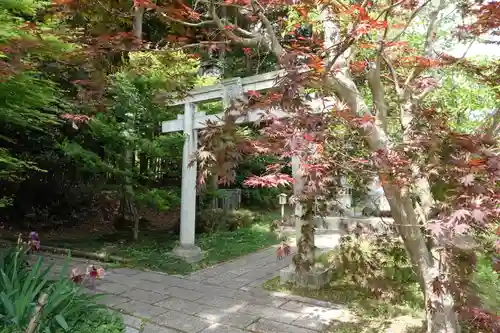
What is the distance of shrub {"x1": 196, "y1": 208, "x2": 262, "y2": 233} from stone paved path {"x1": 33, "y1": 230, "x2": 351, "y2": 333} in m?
2.83

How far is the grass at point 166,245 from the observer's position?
592cm

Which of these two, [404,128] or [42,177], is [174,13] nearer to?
[404,128]

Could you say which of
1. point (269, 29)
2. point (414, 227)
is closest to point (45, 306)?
point (269, 29)

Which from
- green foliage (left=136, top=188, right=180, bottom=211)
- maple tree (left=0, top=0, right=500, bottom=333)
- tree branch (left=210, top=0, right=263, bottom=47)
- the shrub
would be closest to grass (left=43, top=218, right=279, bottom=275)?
the shrub

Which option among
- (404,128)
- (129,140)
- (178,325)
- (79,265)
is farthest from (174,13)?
(79,265)

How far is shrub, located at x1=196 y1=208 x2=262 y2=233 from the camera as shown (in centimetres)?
859

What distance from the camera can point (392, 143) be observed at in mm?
3098

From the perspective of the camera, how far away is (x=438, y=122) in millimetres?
3174

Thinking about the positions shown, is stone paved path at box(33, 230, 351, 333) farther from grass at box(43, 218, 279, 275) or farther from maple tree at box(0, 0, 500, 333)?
maple tree at box(0, 0, 500, 333)

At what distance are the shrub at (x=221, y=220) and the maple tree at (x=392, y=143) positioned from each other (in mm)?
5418

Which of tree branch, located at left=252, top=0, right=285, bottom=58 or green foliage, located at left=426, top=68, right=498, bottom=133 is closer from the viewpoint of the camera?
tree branch, located at left=252, top=0, right=285, bottom=58

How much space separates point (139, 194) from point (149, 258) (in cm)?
127

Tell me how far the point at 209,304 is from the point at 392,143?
2693 mm

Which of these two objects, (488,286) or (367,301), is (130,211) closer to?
(367,301)
